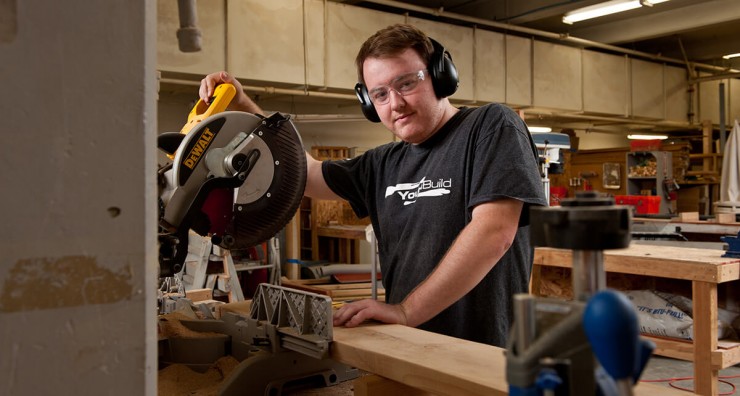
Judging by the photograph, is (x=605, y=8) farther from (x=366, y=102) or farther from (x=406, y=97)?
(x=406, y=97)

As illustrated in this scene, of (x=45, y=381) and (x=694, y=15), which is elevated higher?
(x=694, y=15)

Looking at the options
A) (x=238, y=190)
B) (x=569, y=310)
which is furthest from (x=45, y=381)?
(x=238, y=190)

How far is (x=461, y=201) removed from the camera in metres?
1.64

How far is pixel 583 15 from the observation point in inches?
244

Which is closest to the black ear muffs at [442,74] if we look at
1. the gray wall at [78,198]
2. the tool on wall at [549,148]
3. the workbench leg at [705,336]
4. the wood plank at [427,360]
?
the wood plank at [427,360]

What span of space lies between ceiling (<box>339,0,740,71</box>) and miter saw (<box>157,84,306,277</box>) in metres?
5.03

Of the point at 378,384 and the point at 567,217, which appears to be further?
the point at 378,384

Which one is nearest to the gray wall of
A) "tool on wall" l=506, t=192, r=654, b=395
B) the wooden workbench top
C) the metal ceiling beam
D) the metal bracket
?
"tool on wall" l=506, t=192, r=654, b=395

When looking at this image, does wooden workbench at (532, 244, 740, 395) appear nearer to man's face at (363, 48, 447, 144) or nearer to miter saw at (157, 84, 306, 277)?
man's face at (363, 48, 447, 144)

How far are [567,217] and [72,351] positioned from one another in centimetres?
53

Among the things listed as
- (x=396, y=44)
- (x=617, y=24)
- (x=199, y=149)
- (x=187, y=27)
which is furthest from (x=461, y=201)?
(x=617, y=24)

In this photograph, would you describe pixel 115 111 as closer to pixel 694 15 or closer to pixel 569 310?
pixel 569 310

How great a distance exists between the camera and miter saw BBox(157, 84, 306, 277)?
121cm

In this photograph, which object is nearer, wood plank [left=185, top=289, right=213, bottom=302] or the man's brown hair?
the man's brown hair
